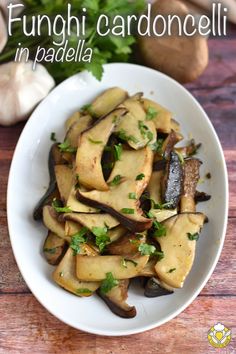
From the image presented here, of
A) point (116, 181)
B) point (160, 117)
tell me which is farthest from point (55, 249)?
point (160, 117)

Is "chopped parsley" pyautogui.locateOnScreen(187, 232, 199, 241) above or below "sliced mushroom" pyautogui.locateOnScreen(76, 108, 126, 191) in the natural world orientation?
below

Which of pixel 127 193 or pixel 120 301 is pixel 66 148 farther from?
pixel 120 301

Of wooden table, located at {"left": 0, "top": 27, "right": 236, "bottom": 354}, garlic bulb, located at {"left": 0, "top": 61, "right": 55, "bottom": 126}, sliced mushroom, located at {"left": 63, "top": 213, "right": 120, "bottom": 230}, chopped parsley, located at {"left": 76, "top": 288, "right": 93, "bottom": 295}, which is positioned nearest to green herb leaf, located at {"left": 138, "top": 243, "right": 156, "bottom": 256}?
sliced mushroom, located at {"left": 63, "top": 213, "right": 120, "bottom": 230}

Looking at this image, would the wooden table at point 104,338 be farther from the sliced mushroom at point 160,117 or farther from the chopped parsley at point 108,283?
the sliced mushroom at point 160,117

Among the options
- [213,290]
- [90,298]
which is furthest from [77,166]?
[213,290]

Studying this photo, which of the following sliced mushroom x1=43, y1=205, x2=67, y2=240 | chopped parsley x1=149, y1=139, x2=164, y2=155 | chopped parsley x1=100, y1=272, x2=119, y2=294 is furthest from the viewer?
chopped parsley x1=149, y1=139, x2=164, y2=155

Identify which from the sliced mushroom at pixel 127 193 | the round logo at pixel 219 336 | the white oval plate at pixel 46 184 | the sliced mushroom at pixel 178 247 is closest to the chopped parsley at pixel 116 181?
the sliced mushroom at pixel 127 193

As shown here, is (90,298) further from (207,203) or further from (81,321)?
(207,203)

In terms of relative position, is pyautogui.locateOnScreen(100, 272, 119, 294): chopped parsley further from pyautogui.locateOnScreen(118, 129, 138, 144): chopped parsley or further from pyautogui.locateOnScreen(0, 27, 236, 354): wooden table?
pyautogui.locateOnScreen(118, 129, 138, 144): chopped parsley
